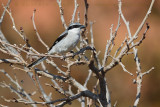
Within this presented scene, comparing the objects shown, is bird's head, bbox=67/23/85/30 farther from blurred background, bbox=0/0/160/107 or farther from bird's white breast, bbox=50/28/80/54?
blurred background, bbox=0/0/160/107

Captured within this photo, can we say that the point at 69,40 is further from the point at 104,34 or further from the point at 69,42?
the point at 104,34

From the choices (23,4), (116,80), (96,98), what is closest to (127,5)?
(116,80)

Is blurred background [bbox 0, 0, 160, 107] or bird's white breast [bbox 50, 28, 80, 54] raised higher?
blurred background [bbox 0, 0, 160, 107]

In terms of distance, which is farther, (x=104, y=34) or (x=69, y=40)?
(x=104, y=34)

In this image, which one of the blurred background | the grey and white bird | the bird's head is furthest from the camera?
the blurred background

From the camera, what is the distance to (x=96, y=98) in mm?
2830

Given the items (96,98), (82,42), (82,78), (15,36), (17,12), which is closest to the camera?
(96,98)

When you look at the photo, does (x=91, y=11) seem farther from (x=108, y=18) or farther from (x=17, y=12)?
(x=17, y=12)

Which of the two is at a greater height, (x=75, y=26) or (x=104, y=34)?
(x=104, y=34)

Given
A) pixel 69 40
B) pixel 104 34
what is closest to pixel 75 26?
pixel 69 40

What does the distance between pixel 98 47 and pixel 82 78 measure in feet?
3.15

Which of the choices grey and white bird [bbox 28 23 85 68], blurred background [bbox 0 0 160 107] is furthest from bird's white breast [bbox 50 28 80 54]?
blurred background [bbox 0 0 160 107]

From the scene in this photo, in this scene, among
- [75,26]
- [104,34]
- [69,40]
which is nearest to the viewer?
[75,26]

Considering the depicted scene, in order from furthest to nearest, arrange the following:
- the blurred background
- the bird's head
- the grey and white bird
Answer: the blurred background
the grey and white bird
the bird's head
